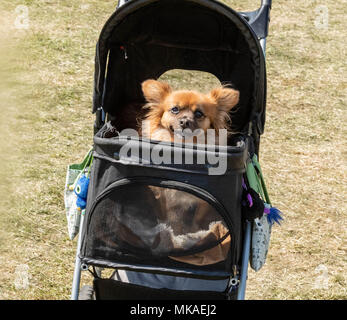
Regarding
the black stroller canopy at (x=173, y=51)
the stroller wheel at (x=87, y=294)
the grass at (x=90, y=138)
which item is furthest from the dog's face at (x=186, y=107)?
the grass at (x=90, y=138)

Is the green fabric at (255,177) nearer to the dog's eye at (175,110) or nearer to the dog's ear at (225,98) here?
the dog's ear at (225,98)

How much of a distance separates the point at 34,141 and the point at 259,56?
3308 mm

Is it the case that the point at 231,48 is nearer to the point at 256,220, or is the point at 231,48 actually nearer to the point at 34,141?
the point at 256,220

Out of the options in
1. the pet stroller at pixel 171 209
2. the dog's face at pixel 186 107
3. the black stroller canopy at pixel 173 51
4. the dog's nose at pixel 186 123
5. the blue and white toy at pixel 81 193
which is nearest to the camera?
the pet stroller at pixel 171 209

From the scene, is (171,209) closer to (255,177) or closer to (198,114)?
(255,177)

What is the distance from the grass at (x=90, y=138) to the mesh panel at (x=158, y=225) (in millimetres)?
1333

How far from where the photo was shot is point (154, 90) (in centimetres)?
345

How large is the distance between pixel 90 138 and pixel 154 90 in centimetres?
240

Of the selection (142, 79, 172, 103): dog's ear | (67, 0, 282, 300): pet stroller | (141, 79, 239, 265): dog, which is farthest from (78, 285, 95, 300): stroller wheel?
(142, 79, 172, 103): dog's ear

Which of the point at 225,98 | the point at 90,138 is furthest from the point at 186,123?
the point at 90,138

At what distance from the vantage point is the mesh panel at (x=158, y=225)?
2.70 m

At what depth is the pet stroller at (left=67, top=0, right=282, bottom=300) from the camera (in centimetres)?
265

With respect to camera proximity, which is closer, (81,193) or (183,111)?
(81,193)

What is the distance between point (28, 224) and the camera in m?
4.49
